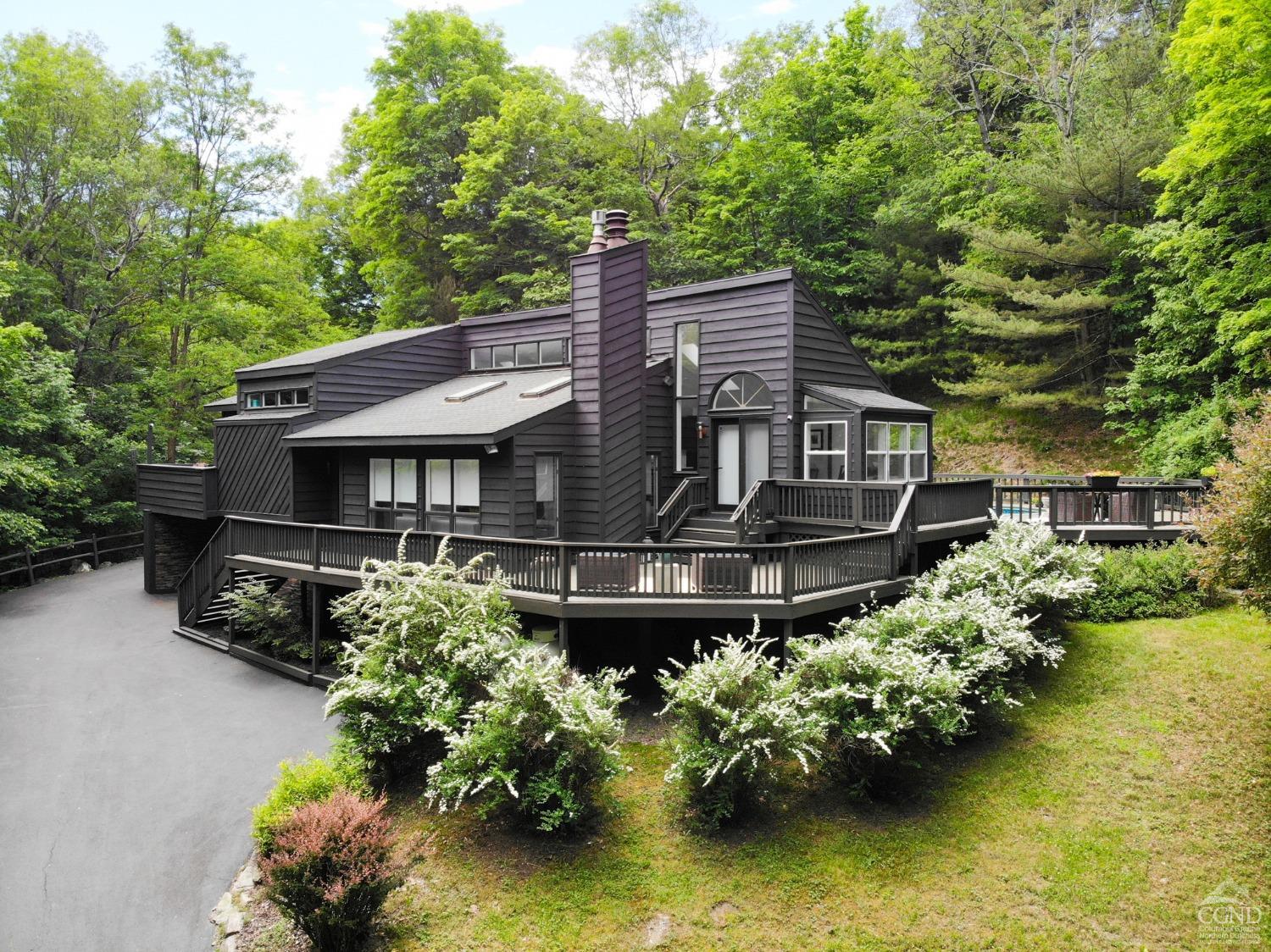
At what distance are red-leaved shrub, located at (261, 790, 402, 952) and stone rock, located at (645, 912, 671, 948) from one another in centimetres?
231

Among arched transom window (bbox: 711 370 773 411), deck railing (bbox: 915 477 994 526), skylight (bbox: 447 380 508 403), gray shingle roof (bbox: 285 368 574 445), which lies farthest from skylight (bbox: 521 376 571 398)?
deck railing (bbox: 915 477 994 526)

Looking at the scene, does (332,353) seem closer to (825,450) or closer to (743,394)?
(743,394)

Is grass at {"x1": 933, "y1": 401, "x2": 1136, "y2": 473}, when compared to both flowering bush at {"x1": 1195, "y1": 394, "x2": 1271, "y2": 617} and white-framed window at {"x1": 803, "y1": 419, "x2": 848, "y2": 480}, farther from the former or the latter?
flowering bush at {"x1": 1195, "y1": 394, "x2": 1271, "y2": 617}

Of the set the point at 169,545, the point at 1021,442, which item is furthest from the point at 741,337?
the point at 169,545

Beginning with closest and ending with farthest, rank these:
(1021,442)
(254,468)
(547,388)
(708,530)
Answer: (708,530) < (547,388) < (254,468) < (1021,442)

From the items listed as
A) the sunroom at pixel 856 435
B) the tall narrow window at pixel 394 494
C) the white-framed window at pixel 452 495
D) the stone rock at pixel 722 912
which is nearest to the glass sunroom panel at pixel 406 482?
the tall narrow window at pixel 394 494

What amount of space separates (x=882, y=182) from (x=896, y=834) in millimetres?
25998

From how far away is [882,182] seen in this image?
2761 cm

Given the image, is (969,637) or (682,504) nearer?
(969,637)

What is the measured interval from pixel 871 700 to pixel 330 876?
17.8 feet

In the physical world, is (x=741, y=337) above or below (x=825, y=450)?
above

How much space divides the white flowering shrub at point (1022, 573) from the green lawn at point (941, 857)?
1.66 metres

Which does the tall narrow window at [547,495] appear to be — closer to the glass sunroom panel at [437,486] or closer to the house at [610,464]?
the house at [610,464]

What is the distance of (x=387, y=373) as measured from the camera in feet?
57.8
